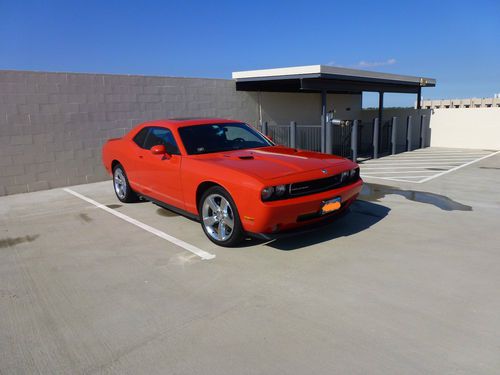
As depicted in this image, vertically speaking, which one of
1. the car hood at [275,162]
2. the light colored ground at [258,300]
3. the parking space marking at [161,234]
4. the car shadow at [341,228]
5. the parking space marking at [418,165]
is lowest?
the light colored ground at [258,300]

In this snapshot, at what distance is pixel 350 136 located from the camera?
1316 centimetres

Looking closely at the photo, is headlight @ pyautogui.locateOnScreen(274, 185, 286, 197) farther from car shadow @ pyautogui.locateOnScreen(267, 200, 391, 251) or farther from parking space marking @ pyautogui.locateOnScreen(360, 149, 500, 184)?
parking space marking @ pyautogui.locateOnScreen(360, 149, 500, 184)

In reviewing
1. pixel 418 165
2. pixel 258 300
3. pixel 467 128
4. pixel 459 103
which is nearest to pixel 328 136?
pixel 418 165

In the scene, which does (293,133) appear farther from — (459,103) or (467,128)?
(459,103)

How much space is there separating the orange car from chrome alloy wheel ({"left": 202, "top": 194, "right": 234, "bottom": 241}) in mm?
12

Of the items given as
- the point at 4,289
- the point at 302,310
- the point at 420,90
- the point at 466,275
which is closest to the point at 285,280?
the point at 302,310

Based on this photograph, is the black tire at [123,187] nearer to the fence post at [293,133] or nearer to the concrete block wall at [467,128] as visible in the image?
the fence post at [293,133]

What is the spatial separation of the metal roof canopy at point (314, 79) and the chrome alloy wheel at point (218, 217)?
690 cm

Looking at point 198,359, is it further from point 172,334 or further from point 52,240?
point 52,240

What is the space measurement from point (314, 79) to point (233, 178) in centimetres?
773

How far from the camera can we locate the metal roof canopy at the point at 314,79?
10855 millimetres

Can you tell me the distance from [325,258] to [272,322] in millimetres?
1432

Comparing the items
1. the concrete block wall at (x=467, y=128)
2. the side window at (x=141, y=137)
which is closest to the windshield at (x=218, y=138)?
the side window at (x=141, y=137)

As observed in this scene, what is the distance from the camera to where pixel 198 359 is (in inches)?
108
